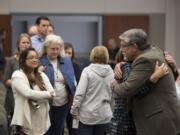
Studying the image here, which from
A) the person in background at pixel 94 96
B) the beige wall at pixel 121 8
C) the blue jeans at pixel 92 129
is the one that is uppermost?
the beige wall at pixel 121 8

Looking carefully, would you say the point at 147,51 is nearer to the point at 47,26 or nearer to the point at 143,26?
the point at 47,26

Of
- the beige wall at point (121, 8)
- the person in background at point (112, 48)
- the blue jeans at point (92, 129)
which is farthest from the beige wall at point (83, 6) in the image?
the blue jeans at point (92, 129)

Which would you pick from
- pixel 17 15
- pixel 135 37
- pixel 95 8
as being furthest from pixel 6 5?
pixel 135 37

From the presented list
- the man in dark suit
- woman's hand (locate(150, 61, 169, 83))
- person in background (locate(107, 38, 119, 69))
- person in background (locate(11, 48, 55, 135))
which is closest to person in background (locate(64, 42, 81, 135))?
person in background (locate(11, 48, 55, 135))

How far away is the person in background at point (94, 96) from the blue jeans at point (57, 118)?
6.9 inches

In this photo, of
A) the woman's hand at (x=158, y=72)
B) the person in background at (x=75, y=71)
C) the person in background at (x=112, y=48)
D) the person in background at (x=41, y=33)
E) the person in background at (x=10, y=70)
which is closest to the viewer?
the woman's hand at (x=158, y=72)

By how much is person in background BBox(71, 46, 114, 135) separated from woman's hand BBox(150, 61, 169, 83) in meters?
1.66

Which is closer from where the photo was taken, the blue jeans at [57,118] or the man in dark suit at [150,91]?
the man in dark suit at [150,91]

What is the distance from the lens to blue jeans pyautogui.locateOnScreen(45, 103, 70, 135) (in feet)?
18.1

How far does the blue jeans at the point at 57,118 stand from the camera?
18.1ft

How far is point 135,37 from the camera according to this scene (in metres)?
3.79

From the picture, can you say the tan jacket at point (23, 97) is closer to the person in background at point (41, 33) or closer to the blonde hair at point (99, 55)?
the blonde hair at point (99, 55)

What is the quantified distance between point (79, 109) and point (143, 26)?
652cm

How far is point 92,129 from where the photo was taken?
5.46 metres
